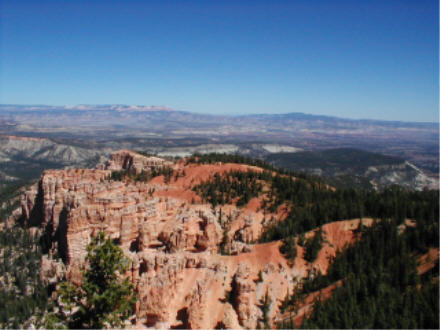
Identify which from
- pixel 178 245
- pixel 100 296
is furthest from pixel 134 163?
pixel 100 296

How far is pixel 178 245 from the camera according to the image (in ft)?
150

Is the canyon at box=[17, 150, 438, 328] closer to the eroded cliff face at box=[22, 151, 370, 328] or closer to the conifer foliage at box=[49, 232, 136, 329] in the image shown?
the eroded cliff face at box=[22, 151, 370, 328]

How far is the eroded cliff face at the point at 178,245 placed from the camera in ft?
107

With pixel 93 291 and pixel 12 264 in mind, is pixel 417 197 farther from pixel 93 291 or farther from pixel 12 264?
pixel 12 264

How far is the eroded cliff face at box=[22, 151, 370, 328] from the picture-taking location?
32.6 meters

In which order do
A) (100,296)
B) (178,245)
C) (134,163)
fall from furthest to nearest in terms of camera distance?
(134,163) < (178,245) < (100,296)

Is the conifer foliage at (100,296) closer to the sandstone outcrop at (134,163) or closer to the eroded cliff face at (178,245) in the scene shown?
the eroded cliff face at (178,245)

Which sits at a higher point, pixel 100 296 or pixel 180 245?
→ pixel 100 296

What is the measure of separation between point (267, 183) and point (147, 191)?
24616 millimetres

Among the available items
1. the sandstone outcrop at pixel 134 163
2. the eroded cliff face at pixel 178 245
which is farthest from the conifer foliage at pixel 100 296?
the sandstone outcrop at pixel 134 163

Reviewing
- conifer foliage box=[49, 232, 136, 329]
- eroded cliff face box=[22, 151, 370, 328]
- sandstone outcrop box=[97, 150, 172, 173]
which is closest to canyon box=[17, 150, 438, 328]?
eroded cliff face box=[22, 151, 370, 328]

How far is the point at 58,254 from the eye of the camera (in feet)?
170

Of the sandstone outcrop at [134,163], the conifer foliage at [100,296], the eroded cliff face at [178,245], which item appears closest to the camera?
the conifer foliage at [100,296]

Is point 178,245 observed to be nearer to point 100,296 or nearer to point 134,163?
point 100,296
